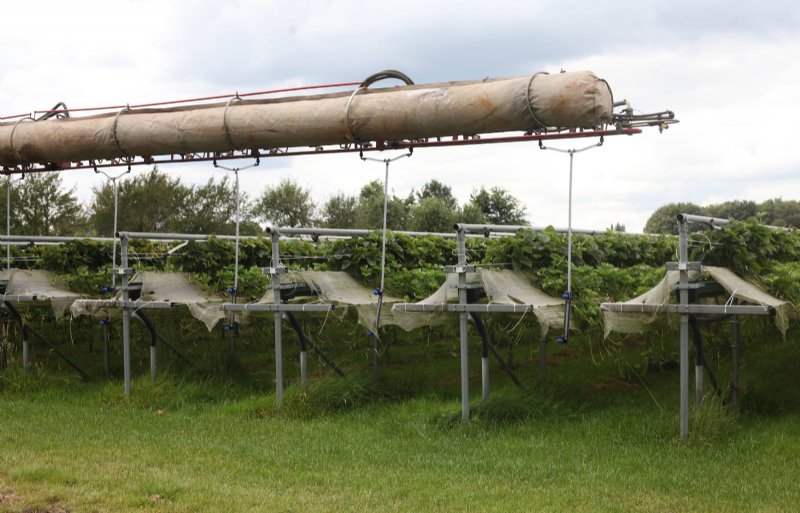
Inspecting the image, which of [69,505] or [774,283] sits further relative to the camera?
[774,283]

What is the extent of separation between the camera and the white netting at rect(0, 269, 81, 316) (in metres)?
13.4

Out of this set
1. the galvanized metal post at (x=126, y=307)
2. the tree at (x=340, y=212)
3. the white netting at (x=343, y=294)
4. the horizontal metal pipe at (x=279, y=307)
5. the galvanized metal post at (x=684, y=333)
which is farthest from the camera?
the tree at (x=340, y=212)

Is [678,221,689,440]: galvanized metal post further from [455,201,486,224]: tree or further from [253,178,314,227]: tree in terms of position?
[253,178,314,227]: tree

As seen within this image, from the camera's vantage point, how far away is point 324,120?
964cm

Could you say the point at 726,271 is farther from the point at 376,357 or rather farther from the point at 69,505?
the point at 69,505

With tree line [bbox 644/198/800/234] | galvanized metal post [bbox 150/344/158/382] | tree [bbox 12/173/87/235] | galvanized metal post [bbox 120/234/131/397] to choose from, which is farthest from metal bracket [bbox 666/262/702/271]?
tree line [bbox 644/198/800/234]

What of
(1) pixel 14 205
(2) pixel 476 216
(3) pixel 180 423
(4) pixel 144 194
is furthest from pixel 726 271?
(4) pixel 144 194

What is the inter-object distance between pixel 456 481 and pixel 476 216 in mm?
23255

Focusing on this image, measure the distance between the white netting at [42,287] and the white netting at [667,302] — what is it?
26.5 feet

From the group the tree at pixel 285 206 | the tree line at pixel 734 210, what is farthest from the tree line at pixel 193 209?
the tree line at pixel 734 210

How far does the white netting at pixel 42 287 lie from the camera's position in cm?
1340

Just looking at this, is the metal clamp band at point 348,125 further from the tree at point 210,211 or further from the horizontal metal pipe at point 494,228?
the tree at point 210,211

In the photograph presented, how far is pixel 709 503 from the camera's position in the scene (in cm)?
715

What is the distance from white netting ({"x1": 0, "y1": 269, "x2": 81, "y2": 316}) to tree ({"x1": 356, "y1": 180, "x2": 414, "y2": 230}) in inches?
724
